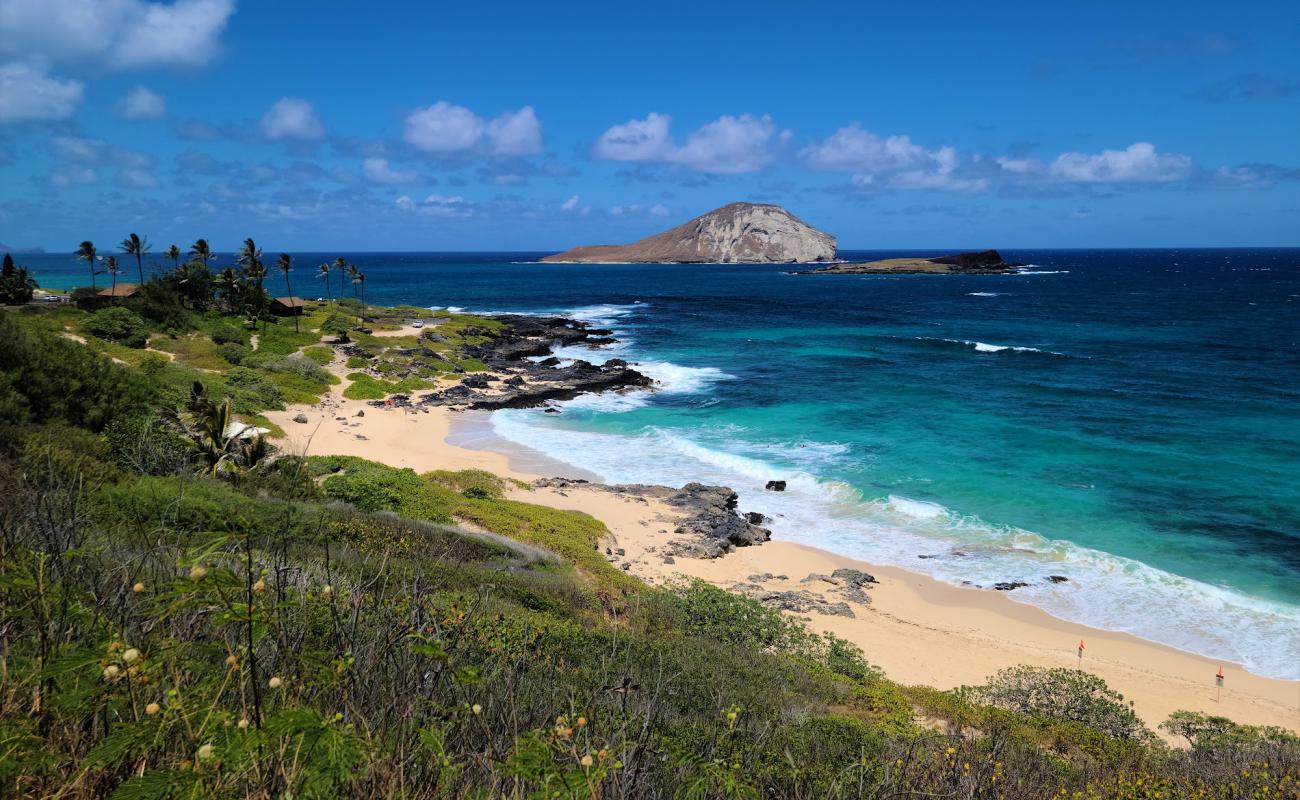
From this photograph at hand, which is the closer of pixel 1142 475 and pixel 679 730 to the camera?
pixel 679 730

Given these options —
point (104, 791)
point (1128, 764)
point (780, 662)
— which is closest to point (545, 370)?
point (780, 662)

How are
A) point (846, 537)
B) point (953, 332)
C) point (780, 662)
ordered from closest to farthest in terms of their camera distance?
point (780, 662) → point (846, 537) → point (953, 332)

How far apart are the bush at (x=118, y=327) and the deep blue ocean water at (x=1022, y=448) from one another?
68.2ft

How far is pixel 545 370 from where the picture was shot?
50969 millimetres

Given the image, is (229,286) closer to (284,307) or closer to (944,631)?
(284,307)

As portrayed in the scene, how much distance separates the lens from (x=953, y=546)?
23.3 metres

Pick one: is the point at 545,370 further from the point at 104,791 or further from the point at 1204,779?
the point at 104,791

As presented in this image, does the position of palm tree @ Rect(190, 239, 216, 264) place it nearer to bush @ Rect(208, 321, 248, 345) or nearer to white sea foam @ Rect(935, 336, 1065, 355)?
bush @ Rect(208, 321, 248, 345)

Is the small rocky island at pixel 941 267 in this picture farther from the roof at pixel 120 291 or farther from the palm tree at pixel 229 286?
the roof at pixel 120 291

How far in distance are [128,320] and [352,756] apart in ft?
158

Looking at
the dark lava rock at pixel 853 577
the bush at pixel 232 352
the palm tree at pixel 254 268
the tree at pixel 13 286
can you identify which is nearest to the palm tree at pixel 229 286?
the palm tree at pixel 254 268

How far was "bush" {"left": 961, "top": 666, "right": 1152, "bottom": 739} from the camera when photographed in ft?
41.2

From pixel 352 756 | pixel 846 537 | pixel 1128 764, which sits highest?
pixel 352 756

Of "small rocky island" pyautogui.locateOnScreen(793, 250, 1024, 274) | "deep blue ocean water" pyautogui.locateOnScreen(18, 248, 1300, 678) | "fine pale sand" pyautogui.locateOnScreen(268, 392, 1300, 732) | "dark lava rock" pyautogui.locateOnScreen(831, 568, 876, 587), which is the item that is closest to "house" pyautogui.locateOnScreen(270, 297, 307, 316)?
"deep blue ocean water" pyautogui.locateOnScreen(18, 248, 1300, 678)
